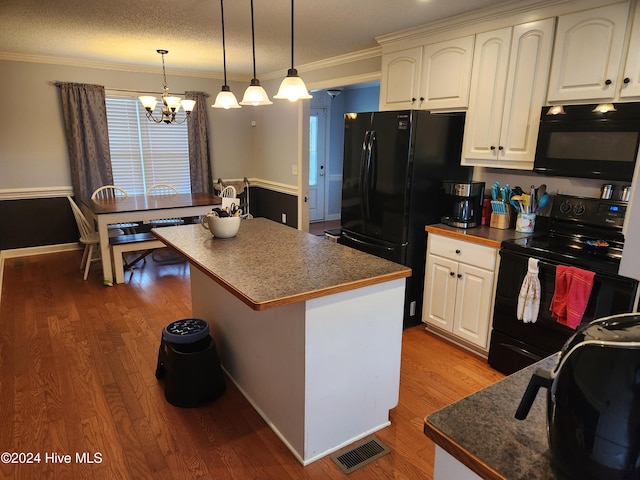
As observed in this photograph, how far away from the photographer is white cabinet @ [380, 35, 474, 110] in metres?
3.03

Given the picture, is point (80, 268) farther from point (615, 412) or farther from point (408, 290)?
point (615, 412)

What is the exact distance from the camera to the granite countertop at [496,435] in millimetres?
771

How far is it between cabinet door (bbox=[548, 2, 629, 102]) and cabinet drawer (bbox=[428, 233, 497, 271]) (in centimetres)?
103

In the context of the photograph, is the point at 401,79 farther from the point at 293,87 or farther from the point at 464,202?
the point at 293,87

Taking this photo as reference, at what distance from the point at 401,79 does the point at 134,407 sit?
10.4 feet

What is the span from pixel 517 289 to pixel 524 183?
943mm

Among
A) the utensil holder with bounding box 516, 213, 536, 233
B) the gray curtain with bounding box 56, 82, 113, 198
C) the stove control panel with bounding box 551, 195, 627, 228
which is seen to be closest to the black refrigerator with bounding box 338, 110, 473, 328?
the utensil holder with bounding box 516, 213, 536, 233

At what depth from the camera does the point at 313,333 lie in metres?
1.81

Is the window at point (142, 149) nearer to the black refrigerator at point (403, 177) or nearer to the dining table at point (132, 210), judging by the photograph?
the dining table at point (132, 210)

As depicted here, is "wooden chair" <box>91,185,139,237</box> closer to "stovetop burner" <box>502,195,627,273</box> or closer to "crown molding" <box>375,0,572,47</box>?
"crown molding" <box>375,0,572,47</box>

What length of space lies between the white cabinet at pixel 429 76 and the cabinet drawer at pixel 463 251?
3.36 ft

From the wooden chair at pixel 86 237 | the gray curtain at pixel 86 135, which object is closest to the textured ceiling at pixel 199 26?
the gray curtain at pixel 86 135

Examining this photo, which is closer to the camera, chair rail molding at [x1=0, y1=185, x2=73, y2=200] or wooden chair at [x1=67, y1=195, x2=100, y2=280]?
wooden chair at [x1=67, y1=195, x2=100, y2=280]

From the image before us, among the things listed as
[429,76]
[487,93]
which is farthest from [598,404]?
[429,76]
